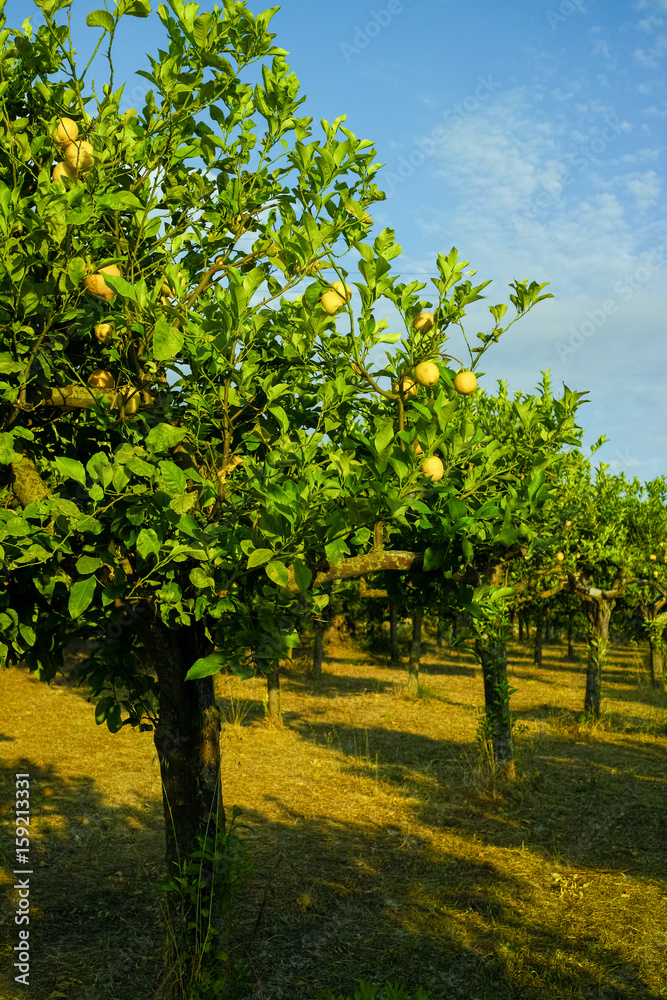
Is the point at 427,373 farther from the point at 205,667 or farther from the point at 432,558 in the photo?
the point at 205,667

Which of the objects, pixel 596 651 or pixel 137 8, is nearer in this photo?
pixel 137 8

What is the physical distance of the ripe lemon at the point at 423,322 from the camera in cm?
353

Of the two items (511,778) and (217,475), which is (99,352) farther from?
(511,778)

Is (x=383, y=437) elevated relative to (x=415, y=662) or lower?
elevated

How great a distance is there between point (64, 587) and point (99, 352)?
5.12ft

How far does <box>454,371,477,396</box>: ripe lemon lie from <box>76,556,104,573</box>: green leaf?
1.99 meters

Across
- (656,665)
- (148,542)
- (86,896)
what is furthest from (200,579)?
(656,665)

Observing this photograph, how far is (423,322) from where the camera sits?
3.53m

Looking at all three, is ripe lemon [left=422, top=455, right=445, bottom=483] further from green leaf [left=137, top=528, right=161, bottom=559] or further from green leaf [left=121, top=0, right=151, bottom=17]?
green leaf [left=121, top=0, right=151, bottom=17]

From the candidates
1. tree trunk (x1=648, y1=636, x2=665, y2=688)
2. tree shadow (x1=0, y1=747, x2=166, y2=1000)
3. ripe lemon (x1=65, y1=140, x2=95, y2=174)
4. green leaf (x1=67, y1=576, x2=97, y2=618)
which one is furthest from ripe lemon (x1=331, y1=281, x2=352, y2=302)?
tree trunk (x1=648, y1=636, x2=665, y2=688)

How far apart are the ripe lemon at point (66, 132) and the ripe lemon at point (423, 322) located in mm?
1960

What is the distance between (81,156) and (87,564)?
2.11 m

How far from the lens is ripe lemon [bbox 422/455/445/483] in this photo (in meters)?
3.24

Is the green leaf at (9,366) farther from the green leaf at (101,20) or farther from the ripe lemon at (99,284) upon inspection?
the green leaf at (101,20)
